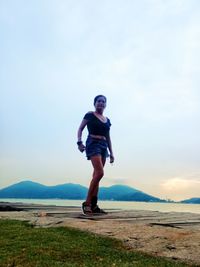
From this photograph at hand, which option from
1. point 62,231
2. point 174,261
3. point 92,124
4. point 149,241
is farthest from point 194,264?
point 92,124

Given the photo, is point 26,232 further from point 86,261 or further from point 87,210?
point 87,210

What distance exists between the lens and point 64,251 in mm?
5480

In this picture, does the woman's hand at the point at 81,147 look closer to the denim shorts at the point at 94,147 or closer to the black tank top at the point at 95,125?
the denim shorts at the point at 94,147

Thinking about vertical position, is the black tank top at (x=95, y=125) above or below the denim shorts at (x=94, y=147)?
above

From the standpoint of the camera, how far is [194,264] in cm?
507

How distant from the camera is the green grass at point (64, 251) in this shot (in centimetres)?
506

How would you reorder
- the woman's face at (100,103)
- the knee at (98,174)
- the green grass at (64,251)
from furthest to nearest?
1. the woman's face at (100,103)
2. the knee at (98,174)
3. the green grass at (64,251)

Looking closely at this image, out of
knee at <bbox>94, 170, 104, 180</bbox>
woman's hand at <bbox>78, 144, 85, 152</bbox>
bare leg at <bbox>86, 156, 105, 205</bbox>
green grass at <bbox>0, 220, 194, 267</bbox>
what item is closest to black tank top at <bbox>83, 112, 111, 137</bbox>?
woman's hand at <bbox>78, 144, 85, 152</bbox>

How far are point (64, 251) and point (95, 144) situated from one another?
350cm

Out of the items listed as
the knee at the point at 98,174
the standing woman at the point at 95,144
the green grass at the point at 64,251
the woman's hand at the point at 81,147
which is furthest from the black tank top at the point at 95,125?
the green grass at the point at 64,251

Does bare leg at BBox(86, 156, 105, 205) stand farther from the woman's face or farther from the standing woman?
the woman's face

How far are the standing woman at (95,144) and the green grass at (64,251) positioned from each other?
2.02 metres

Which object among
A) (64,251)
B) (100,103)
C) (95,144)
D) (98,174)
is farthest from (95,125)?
(64,251)

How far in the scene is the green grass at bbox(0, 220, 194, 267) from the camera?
16.6 feet
